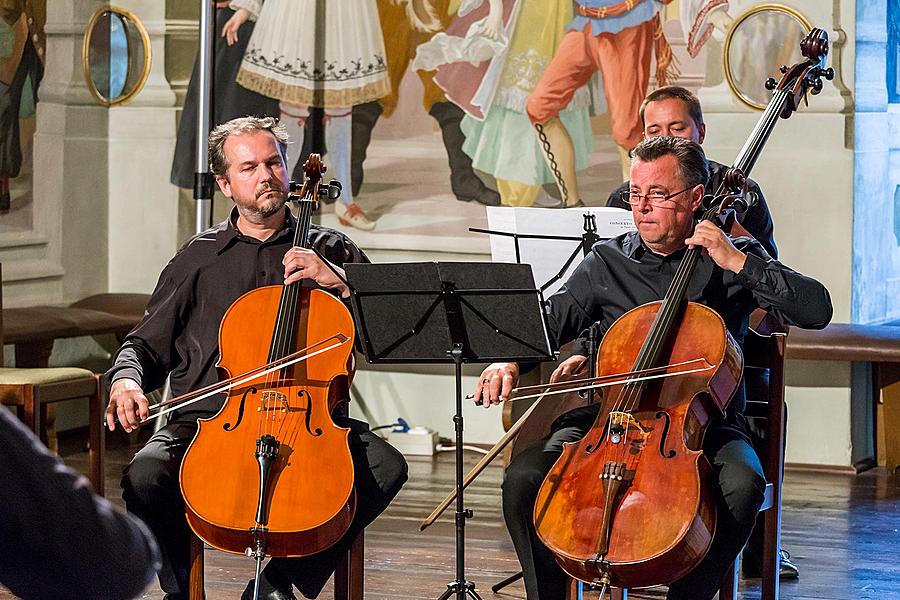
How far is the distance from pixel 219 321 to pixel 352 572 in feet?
2.30

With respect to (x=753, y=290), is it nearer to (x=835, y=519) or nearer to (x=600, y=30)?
(x=835, y=519)

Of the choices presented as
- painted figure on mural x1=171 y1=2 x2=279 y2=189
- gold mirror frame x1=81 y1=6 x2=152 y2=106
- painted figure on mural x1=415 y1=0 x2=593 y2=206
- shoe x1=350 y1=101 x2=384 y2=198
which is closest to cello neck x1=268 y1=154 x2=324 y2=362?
painted figure on mural x1=415 y1=0 x2=593 y2=206

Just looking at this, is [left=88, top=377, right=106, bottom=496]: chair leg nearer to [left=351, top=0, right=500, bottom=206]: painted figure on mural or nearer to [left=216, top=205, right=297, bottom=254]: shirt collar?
[left=216, top=205, right=297, bottom=254]: shirt collar

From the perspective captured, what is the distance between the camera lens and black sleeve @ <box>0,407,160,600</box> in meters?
1.20

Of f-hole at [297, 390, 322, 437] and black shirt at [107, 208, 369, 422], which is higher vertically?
black shirt at [107, 208, 369, 422]

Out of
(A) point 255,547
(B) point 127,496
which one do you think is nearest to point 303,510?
(A) point 255,547

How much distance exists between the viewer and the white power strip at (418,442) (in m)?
5.86

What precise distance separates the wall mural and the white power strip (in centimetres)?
81

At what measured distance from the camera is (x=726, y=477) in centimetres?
291

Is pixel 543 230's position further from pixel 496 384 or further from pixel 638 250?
pixel 496 384

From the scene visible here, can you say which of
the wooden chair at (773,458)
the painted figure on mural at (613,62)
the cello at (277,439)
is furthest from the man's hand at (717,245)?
the painted figure on mural at (613,62)

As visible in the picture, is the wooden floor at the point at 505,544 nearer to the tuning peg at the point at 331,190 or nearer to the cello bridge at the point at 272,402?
the cello bridge at the point at 272,402

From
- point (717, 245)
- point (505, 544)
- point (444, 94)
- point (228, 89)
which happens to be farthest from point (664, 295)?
point (228, 89)

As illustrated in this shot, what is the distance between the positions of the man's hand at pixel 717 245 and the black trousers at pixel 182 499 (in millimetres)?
856
